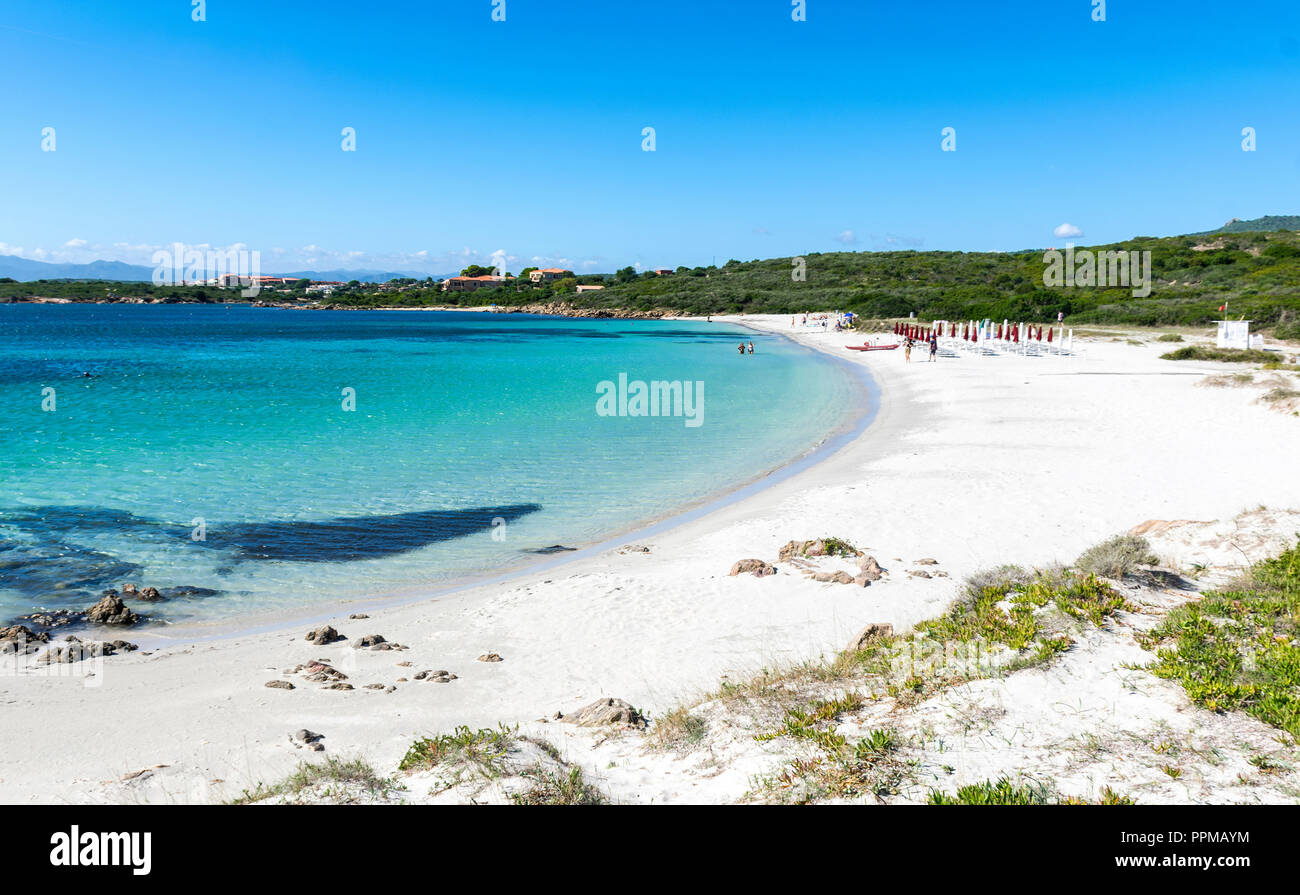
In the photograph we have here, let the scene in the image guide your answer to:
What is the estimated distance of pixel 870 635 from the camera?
684 centimetres

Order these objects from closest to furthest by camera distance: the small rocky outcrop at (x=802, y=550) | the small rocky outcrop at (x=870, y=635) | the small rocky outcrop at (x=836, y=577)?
1. the small rocky outcrop at (x=870, y=635)
2. the small rocky outcrop at (x=836, y=577)
3. the small rocky outcrop at (x=802, y=550)

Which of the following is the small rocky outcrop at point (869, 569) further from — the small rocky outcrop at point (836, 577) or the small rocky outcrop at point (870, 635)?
the small rocky outcrop at point (870, 635)

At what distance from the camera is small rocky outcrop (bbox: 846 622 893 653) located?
6660 millimetres

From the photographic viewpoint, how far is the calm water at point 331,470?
10.9 m

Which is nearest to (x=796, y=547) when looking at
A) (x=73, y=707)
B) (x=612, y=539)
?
(x=612, y=539)

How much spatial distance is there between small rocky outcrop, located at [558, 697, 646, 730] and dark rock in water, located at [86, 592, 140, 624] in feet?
20.6

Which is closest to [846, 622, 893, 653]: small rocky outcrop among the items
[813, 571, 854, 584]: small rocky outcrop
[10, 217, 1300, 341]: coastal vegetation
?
[813, 571, 854, 584]: small rocky outcrop

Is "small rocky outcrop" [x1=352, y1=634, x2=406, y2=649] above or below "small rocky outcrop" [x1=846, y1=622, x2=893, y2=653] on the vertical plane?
below

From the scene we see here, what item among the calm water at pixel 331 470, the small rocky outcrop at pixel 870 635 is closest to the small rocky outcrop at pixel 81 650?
the calm water at pixel 331 470

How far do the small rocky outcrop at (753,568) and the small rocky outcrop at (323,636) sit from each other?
4720 mm

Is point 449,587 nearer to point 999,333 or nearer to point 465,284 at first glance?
point 999,333

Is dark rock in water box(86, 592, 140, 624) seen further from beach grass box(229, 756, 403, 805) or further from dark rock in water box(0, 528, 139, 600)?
beach grass box(229, 756, 403, 805)
